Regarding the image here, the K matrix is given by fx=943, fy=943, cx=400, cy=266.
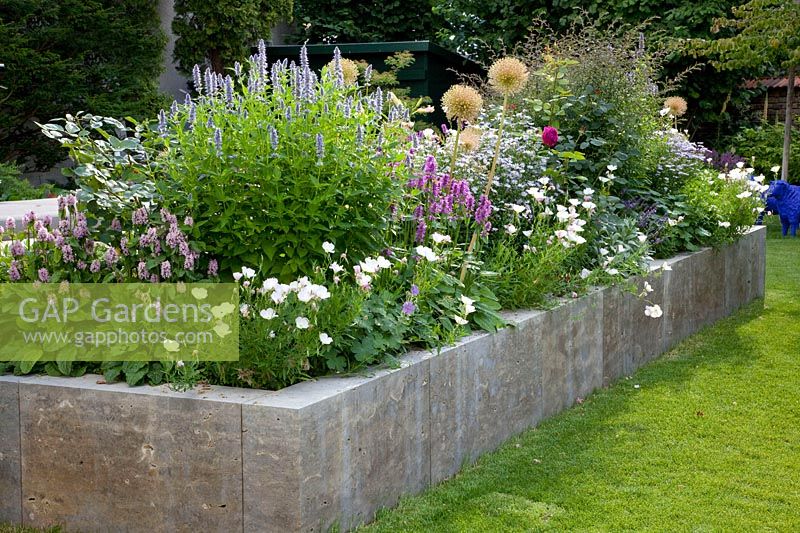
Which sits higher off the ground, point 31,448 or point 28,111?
point 28,111

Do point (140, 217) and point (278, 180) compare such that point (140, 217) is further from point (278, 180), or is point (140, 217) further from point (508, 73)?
point (508, 73)

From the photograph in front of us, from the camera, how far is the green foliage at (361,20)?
20.8 m

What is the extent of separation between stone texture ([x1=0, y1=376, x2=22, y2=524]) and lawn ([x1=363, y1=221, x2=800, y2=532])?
1.25 m

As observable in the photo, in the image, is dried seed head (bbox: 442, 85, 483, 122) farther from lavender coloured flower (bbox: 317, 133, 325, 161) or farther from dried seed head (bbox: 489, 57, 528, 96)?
lavender coloured flower (bbox: 317, 133, 325, 161)

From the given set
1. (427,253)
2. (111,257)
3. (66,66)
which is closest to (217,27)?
(66,66)

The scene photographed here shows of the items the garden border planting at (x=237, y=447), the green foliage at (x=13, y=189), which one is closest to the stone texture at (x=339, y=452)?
the garden border planting at (x=237, y=447)

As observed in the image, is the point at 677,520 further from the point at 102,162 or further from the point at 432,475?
the point at 102,162

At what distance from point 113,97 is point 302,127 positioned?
9.68 m

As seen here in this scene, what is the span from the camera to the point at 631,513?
11.4 feet

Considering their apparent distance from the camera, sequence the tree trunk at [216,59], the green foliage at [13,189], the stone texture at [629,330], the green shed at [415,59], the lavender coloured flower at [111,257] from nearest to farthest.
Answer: the lavender coloured flower at [111,257], the stone texture at [629,330], the green foliage at [13,189], the tree trunk at [216,59], the green shed at [415,59]

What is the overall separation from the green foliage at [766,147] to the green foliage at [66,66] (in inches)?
404

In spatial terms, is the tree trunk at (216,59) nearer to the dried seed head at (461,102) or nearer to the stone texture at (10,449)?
the dried seed head at (461,102)

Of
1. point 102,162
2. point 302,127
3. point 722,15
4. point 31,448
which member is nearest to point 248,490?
point 31,448

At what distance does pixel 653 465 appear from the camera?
3992 millimetres
